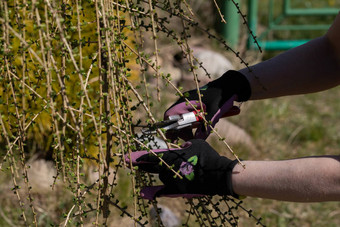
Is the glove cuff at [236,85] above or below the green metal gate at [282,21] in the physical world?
above

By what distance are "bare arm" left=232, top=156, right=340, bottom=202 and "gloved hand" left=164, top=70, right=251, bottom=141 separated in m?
0.24

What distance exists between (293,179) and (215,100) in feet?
1.35

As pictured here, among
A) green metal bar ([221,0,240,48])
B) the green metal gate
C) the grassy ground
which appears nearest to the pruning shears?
the grassy ground

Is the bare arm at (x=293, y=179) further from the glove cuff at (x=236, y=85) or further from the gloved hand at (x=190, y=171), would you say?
the glove cuff at (x=236, y=85)

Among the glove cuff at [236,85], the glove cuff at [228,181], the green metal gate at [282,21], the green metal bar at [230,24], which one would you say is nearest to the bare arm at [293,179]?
the glove cuff at [228,181]

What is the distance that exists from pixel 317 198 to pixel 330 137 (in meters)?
2.72

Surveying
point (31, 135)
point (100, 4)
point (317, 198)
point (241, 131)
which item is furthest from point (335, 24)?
point (241, 131)

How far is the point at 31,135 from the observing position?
2734mm

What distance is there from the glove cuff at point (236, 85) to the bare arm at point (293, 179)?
0.37m

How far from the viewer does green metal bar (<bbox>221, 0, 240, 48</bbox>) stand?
526 centimetres

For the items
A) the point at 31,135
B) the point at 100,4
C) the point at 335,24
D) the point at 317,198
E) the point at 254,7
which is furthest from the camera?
the point at 254,7

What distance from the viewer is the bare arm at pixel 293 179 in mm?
1349

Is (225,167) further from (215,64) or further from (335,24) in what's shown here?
(215,64)

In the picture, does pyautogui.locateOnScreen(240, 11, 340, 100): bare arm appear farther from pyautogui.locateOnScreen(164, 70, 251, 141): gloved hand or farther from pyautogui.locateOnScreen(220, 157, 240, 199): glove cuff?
pyautogui.locateOnScreen(220, 157, 240, 199): glove cuff
